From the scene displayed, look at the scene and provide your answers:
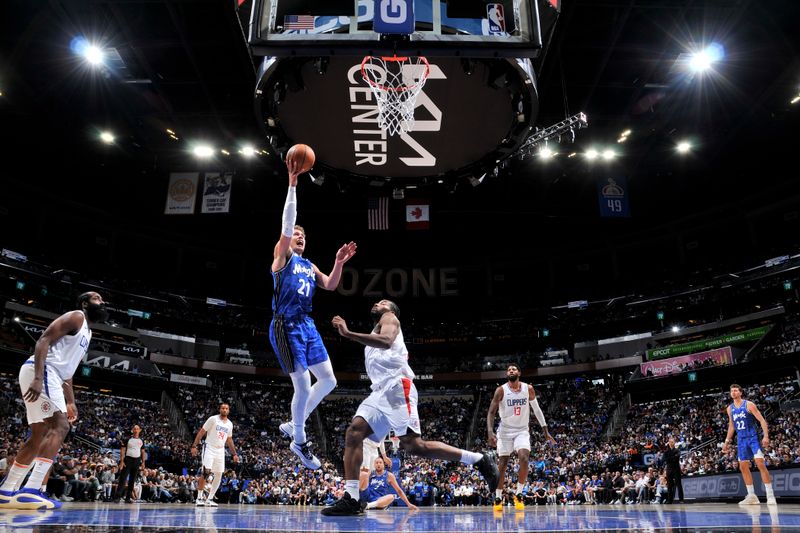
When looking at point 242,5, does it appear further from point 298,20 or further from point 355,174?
point 355,174

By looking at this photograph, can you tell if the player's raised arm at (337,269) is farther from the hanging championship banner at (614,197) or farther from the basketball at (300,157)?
the hanging championship banner at (614,197)

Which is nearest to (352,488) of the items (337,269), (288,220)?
(337,269)

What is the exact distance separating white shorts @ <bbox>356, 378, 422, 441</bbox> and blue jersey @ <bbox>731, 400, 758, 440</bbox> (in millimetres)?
6547

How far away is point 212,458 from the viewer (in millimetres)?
10773

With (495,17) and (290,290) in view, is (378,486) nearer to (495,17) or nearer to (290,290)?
(290,290)

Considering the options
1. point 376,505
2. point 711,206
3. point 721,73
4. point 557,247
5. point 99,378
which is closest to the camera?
point 376,505

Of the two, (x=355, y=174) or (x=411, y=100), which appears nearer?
Result: (x=411, y=100)

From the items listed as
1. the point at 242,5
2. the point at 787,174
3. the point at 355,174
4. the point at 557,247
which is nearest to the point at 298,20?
Answer: the point at 242,5

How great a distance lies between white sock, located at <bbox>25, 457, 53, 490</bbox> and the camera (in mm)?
4641

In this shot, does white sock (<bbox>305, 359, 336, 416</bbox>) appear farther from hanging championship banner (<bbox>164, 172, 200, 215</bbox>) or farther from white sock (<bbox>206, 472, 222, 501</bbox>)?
hanging championship banner (<bbox>164, 172, 200, 215</bbox>)

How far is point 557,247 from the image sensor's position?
36062mm

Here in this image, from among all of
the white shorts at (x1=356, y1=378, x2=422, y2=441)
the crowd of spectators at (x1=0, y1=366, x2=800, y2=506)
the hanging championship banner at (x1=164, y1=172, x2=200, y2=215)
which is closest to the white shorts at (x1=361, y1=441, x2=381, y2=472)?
the white shorts at (x1=356, y1=378, x2=422, y2=441)

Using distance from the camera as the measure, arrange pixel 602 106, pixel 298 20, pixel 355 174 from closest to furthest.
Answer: pixel 298 20, pixel 355 174, pixel 602 106

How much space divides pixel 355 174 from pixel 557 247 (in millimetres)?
25891
